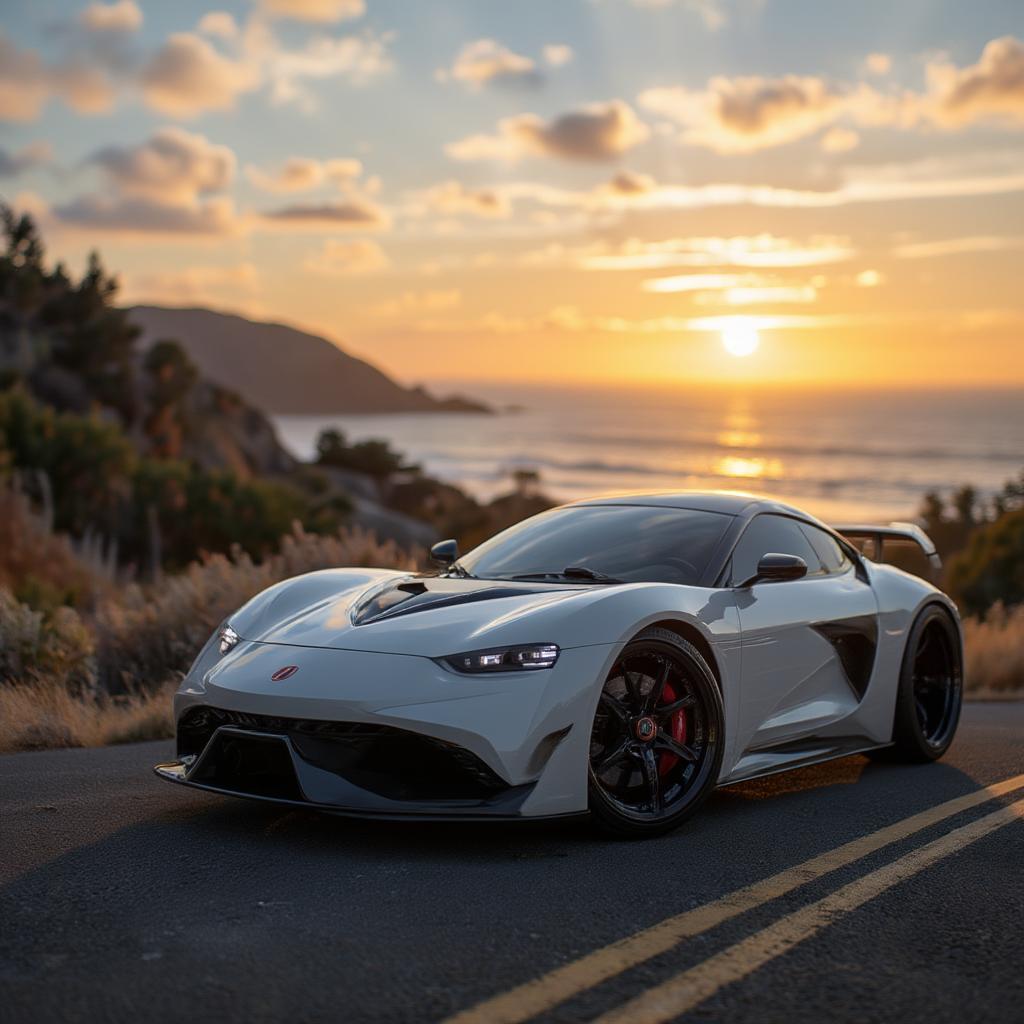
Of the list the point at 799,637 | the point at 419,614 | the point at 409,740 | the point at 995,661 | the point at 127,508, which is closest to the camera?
the point at 409,740

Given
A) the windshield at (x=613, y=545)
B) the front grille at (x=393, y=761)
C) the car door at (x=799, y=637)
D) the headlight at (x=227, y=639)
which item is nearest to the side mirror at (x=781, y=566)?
the car door at (x=799, y=637)

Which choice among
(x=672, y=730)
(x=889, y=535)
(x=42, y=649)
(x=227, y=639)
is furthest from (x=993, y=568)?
(x=227, y=639)

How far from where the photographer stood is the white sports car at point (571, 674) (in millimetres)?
4980

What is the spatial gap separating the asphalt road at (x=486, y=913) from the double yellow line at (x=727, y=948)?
1 centimetres

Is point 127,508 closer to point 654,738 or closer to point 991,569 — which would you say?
point 991,569

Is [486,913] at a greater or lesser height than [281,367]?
lesser

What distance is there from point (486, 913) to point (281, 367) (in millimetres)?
177634

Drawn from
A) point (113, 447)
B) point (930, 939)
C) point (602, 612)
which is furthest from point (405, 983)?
point (113, 447)

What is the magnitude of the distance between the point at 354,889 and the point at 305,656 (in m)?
1.11

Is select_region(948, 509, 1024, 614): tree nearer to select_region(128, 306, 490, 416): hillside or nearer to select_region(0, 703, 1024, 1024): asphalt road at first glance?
select_region(0, 703, 1024, 1024): asphalt road

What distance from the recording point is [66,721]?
7.86 metres

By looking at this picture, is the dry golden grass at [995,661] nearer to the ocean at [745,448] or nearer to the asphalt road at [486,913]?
the asphalt road at [486,913]

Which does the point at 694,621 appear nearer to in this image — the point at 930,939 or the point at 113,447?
the point at 930,939

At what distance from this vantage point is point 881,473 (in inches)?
3381
